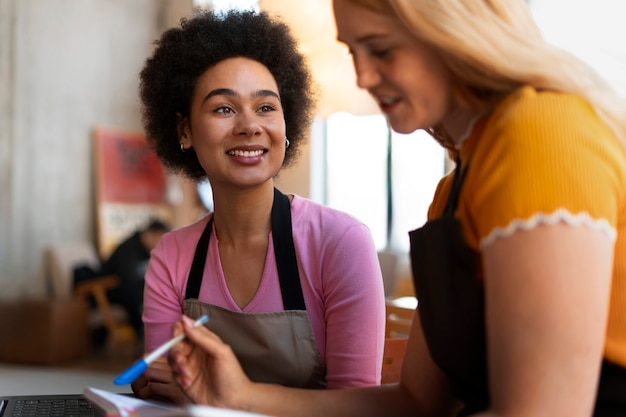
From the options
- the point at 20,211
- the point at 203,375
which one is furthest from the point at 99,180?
the point at 203,375

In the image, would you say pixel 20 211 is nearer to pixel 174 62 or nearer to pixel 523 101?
pixel 174 62

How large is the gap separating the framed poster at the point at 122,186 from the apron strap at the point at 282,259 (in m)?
5.53

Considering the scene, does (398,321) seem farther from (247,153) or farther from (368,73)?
(368,73)

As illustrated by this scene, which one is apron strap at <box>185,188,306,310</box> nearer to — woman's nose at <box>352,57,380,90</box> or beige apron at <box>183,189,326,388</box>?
beige apron at <box>183,189,326,388</box>

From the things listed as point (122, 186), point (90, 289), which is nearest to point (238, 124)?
point (90, 289)

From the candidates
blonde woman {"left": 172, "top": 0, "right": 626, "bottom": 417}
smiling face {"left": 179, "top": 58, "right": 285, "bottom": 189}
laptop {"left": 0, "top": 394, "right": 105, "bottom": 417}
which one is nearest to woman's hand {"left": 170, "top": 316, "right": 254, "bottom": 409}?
blonde woman {"left": 172, "top": 0, "right": 626, "bottom": 417}

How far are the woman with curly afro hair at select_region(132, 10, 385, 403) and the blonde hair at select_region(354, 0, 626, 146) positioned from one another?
84cm

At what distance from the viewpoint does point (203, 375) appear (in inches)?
44.3

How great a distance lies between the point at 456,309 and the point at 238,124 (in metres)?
0.97

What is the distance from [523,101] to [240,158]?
1000 mm

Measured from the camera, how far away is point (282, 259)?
66.8 inches

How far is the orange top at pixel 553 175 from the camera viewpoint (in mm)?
735

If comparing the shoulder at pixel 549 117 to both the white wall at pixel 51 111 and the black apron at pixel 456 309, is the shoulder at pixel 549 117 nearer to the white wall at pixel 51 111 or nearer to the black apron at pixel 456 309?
the black apron at pixel 456 309

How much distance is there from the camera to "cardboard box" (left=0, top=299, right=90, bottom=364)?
20.3 ft
